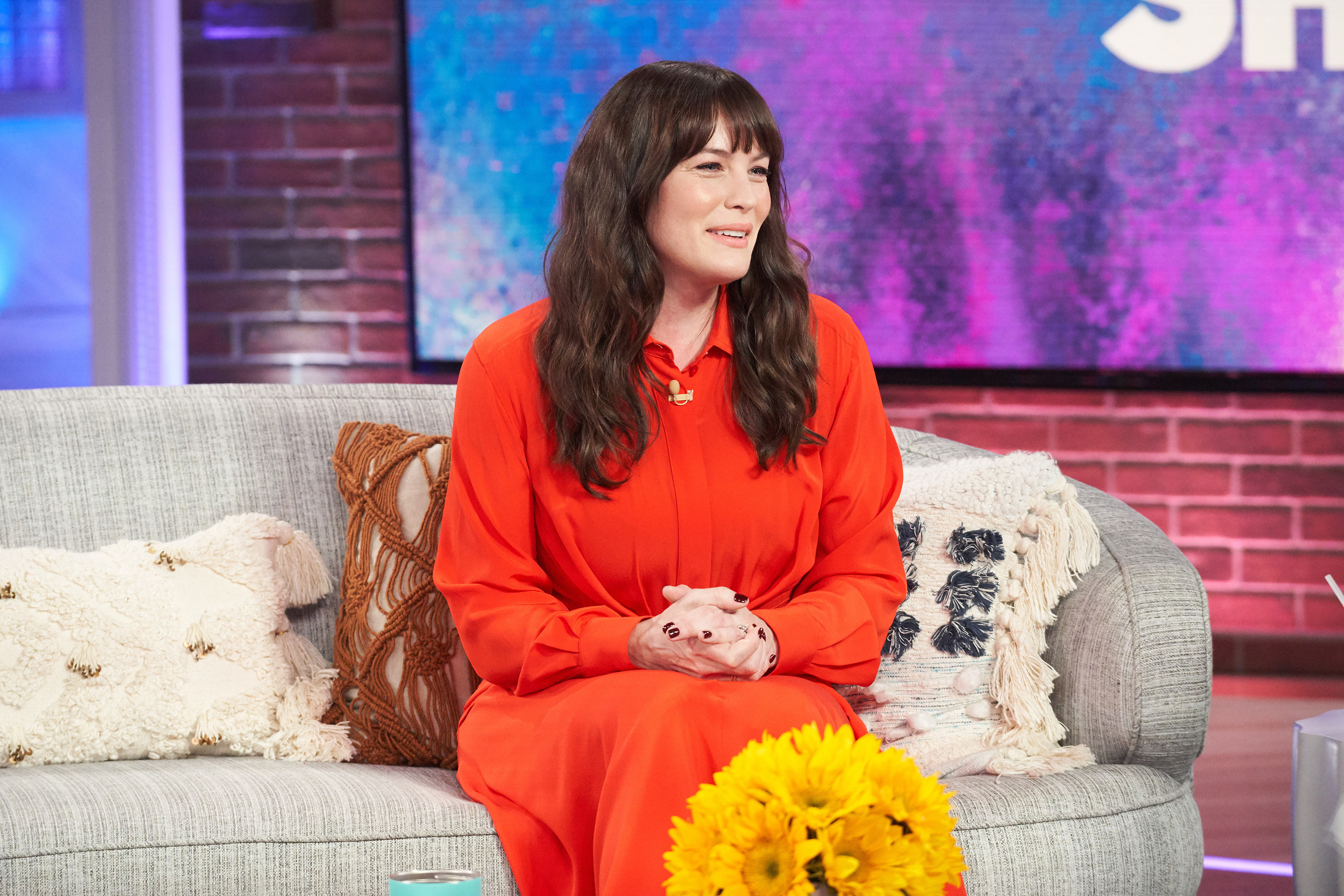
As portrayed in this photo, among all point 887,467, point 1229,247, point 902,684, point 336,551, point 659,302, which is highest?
point 1229,247

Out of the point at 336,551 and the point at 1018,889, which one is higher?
the point at 336,551

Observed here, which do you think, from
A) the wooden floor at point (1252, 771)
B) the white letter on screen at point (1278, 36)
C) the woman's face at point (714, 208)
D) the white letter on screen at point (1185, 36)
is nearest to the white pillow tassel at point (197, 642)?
the woman's face at point (714, 208)

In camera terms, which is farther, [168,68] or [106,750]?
[168,68]

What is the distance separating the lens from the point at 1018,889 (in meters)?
1.47

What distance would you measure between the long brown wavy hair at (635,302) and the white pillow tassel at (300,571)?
0.54m

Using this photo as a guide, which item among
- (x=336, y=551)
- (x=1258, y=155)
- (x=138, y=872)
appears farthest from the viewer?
(x=1258, y=155)

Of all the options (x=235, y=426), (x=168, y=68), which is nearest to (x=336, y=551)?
(x=235, y=426)

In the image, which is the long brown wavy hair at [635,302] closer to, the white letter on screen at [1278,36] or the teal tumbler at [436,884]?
the teal tumbler at [436,884]

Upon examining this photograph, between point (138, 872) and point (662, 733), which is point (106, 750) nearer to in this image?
point (138, 872)

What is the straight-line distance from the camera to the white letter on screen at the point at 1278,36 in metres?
3.27

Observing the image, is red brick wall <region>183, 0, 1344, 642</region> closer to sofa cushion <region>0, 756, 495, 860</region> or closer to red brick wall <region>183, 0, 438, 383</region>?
red brick wall <region>183, 0, 438, 383</region>

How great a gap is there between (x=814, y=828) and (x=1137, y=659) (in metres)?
0.99

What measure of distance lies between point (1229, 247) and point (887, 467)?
6.78 ft

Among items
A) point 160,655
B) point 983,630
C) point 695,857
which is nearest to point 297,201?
point 160,655
